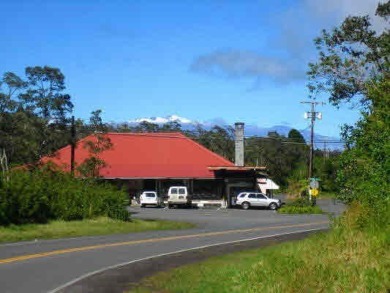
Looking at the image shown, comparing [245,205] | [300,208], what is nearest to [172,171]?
[245,205]

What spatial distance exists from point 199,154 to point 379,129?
179 ft

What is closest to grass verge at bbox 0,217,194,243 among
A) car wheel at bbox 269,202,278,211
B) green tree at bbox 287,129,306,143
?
car wheel at bbox 269,202,278,211

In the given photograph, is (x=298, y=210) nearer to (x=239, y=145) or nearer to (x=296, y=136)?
(x=239, y=145)

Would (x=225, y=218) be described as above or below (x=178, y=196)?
below

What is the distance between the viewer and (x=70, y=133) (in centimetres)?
5141

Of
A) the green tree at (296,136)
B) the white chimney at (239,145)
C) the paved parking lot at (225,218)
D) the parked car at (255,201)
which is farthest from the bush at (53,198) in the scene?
the green tree at (296,136)

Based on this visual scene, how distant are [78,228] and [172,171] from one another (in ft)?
108

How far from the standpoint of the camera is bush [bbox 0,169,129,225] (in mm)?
30234

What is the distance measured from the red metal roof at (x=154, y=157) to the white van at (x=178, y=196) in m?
2.36

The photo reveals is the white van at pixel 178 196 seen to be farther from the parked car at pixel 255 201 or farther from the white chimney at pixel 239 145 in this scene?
the white chimney at pixel 239 145

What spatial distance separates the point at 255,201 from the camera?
61750 millimetres

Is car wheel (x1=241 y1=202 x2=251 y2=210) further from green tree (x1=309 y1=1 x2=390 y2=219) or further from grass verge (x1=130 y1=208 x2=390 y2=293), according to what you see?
grass verge (x1=130 y1=208 x2=390 y2=293)

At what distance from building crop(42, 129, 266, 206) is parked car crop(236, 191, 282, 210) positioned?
2840mm

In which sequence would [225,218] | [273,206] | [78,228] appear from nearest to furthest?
[78,228] → [225,218] → [273,206]
